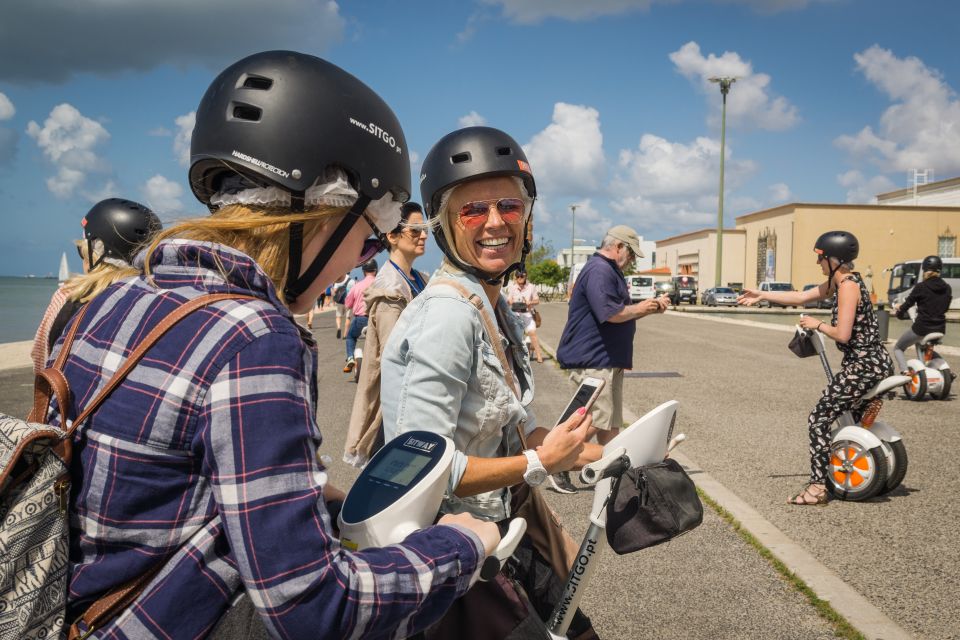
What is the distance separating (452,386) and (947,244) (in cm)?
7536

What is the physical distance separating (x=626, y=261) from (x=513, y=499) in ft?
12.9

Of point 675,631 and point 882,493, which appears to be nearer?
point 675,631

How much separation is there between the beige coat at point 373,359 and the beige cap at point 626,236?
2.14 meters

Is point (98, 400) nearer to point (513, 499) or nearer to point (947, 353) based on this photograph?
point (513, 499)

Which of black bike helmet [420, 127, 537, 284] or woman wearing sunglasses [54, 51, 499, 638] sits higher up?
black bike helmet [420, 127, 537, 284]

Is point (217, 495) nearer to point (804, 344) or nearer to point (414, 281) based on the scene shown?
point (414, 281)

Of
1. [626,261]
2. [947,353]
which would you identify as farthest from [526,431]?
[947,353]

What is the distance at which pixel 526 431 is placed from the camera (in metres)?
2.50

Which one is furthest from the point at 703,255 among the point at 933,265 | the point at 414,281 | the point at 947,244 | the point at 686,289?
the point at 414,281

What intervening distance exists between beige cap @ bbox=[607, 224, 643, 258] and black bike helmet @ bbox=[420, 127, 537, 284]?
10.7ft

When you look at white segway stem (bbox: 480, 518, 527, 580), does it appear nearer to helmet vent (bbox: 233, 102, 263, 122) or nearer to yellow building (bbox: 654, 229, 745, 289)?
helmet vent (bbox: 233, 102, 263, 122)

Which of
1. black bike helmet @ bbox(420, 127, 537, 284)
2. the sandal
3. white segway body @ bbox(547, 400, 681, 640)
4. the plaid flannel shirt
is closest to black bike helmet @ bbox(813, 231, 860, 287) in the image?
the sandal

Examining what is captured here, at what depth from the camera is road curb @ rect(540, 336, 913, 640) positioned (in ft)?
11.2

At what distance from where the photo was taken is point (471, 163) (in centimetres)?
262
